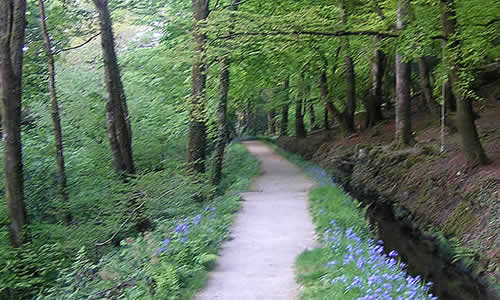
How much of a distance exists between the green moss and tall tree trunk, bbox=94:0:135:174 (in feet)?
26.5

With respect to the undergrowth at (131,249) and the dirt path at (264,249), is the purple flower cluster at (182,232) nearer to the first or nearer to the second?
the undergrowth at (131,249)

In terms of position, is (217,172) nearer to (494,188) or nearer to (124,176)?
(124,176)

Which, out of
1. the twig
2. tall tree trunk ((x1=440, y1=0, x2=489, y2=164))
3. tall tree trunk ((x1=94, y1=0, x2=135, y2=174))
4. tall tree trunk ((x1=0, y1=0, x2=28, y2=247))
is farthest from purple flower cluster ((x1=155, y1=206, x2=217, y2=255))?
tall tree trunk ((x1=440, y1=0, x2=489, y2=164))

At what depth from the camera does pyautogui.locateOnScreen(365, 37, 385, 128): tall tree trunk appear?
2261cm

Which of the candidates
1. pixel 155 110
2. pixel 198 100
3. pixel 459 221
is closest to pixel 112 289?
pixel 459 221

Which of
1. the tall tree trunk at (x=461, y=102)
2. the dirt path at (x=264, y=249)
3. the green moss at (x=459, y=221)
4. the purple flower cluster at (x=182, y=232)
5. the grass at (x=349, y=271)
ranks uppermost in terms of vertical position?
the tall tree trunk at (x=461, y=102)

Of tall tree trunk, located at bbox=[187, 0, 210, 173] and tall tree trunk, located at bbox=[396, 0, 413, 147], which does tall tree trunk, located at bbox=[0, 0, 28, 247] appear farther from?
tall tree trunk, located at bbox=[396, 0, 413, 147]

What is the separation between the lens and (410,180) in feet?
47.2

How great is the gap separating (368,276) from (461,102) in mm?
7749

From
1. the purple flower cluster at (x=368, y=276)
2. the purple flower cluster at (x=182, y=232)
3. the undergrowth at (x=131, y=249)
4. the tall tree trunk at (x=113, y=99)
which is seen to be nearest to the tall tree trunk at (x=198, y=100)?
the tall tree trunk at (x=113, y=99)

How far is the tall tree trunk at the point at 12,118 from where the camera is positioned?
882cm

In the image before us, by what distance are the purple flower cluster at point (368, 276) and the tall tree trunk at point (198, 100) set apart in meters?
8.15

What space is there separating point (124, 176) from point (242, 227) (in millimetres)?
4928

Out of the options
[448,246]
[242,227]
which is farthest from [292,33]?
[448,246]
